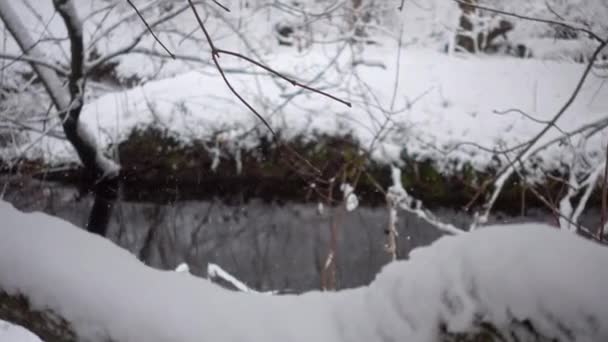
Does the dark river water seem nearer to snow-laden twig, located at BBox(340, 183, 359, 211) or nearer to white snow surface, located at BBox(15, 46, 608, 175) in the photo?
snow-laden twig, located at BBox(340, 183, 359, 211)

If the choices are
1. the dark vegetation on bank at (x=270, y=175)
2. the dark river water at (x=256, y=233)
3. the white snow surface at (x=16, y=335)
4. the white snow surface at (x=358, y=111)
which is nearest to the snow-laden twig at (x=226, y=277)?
the dark river water at (x=256, y=233)

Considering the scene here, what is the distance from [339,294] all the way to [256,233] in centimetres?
298

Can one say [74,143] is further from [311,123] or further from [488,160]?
[488,160]

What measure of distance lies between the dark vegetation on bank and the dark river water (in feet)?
0.36

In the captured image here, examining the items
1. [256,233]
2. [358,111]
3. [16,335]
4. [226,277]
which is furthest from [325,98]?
[16,335]

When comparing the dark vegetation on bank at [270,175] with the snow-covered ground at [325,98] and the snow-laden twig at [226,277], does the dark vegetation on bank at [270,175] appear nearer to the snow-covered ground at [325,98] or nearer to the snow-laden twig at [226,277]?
the snow-covered ground at [325,98]

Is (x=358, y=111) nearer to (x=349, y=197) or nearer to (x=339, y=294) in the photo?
(x=349, y=197)

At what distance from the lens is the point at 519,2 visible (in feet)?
15.8

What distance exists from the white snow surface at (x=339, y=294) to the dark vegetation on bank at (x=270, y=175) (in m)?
3.06

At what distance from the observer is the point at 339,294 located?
0.81m

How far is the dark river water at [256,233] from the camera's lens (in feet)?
11.2

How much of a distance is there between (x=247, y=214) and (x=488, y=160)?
2161 mm

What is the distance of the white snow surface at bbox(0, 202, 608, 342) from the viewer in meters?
0.57

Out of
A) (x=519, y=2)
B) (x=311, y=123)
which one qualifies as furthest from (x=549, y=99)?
(x=311, y=123)
